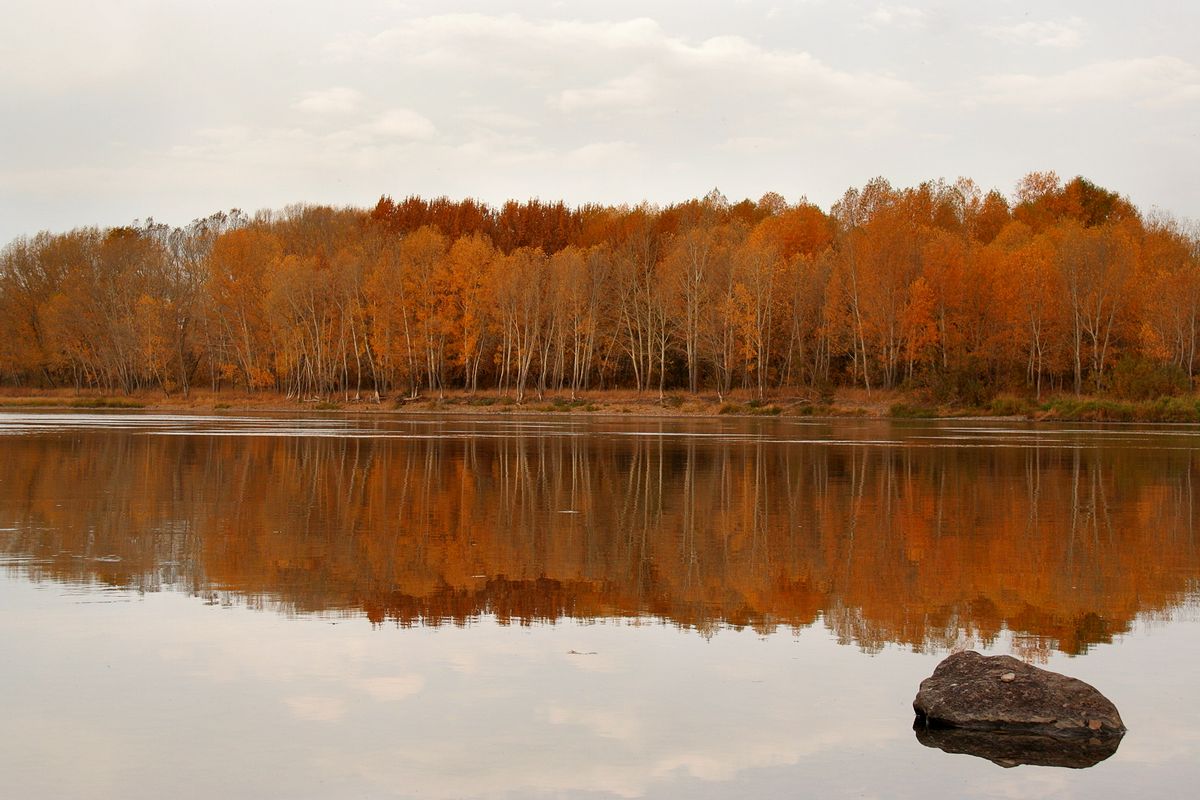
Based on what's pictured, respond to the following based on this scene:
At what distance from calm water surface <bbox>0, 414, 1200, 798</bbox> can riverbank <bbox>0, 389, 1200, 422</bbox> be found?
43290mm

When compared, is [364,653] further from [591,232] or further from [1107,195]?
[1107,195]

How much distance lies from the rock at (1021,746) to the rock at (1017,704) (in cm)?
5

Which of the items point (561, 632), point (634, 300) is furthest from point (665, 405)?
point (561, 632)

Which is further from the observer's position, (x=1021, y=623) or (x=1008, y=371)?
(x=1008, y=371)

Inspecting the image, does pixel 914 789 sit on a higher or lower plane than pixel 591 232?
lower

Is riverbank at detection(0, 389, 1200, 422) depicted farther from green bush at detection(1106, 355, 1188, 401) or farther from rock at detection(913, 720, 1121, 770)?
rock at detection(913, 720, 1121, 770)

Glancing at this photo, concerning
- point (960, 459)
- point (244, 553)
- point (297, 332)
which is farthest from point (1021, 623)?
point (297, 332)

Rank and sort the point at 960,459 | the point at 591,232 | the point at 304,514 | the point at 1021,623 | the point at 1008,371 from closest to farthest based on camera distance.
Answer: the point at 1021,623 → the point at 304,514 → the point at 960,459 → the point at 1008,371 → the point at 591,232

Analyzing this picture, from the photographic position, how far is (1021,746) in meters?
7.90

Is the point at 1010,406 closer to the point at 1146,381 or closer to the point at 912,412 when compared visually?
the point at 912,412

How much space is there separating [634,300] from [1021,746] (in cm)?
7655

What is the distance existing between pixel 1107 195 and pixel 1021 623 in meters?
104

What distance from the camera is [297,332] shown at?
92938mm

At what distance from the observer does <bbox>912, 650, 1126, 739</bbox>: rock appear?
8.05 metres
